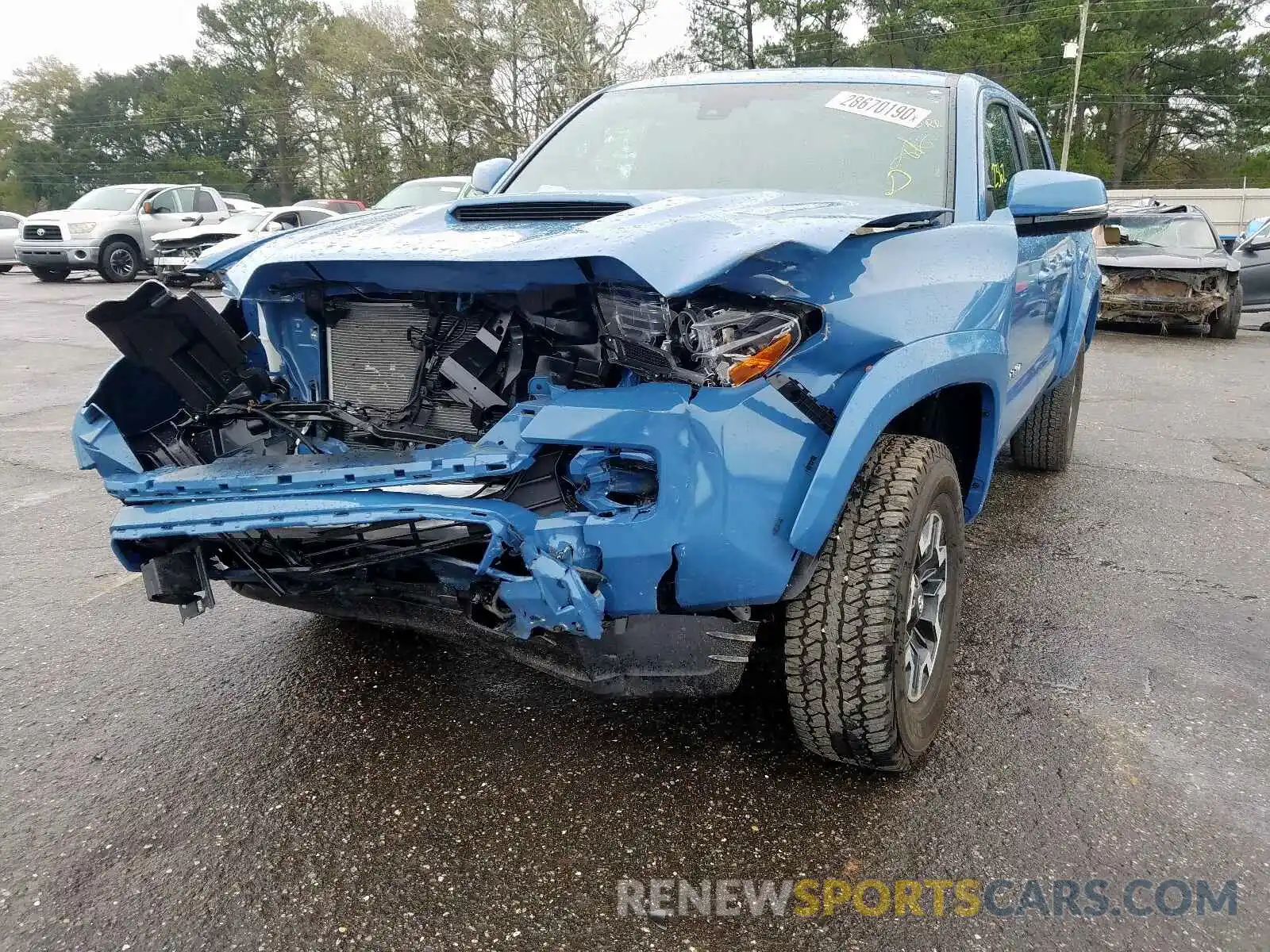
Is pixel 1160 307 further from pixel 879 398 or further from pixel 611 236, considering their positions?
pixel 611 236

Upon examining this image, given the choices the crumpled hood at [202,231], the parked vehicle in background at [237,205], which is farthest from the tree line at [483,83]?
the crumpled hood at [202,231]

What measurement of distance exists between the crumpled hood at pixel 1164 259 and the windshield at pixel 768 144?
920 centimetres

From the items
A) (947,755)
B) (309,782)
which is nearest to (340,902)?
(309,782)

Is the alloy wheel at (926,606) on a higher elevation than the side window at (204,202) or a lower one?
lower

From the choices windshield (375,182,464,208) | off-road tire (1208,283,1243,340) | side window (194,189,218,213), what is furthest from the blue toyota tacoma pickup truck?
side window (194,189,218,213)

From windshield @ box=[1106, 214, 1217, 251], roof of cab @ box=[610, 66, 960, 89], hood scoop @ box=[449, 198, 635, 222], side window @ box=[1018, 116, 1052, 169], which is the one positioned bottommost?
windshield @ box=[1106, 214, 1217, 251]

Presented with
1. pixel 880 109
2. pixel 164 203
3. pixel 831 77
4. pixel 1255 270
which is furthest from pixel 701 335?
pixel 164 203

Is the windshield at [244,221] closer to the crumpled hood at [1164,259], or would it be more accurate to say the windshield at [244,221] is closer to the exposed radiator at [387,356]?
the crumpled hood at [1164,259]

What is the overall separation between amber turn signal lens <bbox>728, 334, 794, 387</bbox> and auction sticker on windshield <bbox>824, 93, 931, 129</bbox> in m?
1.53

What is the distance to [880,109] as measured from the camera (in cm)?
321

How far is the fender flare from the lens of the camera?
6.48ft

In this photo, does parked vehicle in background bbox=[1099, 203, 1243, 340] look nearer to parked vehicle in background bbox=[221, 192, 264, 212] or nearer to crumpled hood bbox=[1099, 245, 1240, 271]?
crumpled hood bbox=[1099, 245, 1240, 271]

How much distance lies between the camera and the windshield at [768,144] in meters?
2.98

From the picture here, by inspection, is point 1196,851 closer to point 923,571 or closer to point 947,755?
point 947,755
